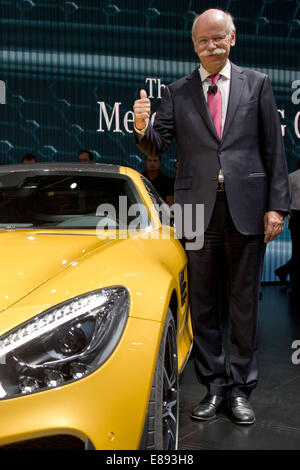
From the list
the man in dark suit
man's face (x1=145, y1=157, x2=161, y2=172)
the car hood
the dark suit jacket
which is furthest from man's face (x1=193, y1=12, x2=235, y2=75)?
man's face (x1=145, y1=157, x2=161, y2=172)

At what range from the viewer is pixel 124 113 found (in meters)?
6.64

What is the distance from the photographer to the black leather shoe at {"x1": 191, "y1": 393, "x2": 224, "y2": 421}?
2.09 meters

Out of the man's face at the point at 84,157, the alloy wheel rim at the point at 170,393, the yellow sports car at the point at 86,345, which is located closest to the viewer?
the yellow sports car at the point at 86,345

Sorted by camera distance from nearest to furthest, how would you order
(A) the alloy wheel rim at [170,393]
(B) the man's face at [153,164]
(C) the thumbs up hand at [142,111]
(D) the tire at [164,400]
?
(D) the tire at [164,400] → (A) the alloy wheel rim at [170,393] → (C) the thumbs up hand at [142,111] → (B) the man's face at [153,164]

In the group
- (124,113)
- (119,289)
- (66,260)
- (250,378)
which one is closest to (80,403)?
(119,289)

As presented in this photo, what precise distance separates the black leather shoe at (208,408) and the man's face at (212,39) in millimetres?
1461

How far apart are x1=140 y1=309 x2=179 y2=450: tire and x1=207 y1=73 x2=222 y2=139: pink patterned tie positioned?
3.13 ft

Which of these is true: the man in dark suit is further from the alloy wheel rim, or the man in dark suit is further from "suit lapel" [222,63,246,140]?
the alloy wheel rim

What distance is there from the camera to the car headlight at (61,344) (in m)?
1.08

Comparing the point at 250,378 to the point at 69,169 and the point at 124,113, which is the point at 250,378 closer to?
the point at 69,169

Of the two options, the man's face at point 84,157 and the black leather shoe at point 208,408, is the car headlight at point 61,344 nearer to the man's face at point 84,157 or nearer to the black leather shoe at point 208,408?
the black leather shoe at point 208,408

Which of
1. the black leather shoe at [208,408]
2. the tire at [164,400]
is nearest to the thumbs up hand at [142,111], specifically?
the tire at [164,400]

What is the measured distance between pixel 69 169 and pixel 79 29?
489 centimetres

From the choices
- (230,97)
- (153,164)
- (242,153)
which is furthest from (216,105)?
(153,164)
